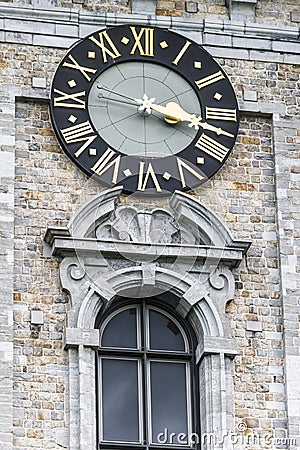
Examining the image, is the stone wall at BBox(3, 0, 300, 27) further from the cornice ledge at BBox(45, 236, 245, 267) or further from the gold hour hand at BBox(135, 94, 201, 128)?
the cornice ledge at BBox(45, 236, 245, 267)

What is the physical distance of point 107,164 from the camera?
99.2 ft

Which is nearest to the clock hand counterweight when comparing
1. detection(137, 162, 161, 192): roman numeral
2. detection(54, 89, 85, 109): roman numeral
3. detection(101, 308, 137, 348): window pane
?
detection(54, 89, 85, 109): roman numeral

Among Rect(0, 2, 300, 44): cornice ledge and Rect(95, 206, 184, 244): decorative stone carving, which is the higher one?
Rect(0, 2, 300, 44): cornice ledge

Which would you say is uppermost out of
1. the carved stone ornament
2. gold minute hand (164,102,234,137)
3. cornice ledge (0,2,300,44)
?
cornice ledge (0,2,300,44)

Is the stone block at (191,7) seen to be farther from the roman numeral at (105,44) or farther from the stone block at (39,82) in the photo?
the stone block at (39,82)

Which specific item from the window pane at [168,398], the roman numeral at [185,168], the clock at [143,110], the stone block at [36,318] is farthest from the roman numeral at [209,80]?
the stone block at [36,318]

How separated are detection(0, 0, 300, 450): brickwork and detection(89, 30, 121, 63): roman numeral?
493mm

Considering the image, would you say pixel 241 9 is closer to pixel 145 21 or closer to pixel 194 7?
pixel 194 7

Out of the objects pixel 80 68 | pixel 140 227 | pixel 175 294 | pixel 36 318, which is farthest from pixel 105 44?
pixel 36 318

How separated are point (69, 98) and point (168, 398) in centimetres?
379

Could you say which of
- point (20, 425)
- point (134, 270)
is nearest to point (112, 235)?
point (134, 270)

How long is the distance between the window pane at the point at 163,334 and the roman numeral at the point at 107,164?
167 cm

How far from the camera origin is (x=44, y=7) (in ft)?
102

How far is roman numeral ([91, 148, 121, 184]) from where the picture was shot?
99.0 feet
